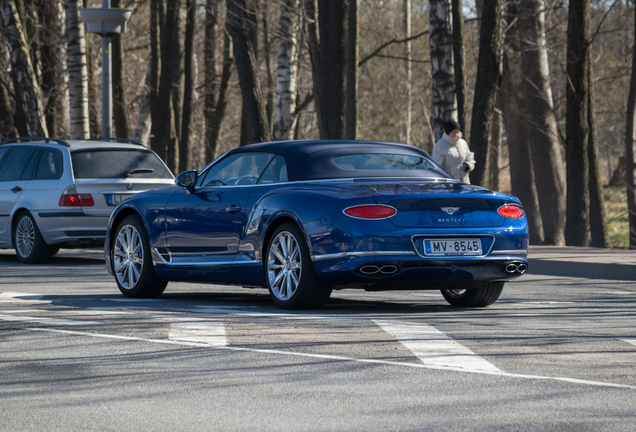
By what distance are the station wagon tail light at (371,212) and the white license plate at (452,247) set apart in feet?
1.25

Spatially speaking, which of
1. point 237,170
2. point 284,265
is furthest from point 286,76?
point 284,265

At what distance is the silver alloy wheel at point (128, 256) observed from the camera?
10.3 m

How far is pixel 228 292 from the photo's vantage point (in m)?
11.1

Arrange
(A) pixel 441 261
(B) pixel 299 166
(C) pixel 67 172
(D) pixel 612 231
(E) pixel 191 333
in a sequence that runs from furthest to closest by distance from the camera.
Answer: (D) pixel 612 231
(C) pixel 67 172
(B) pixel 299 166
(A) pixel 441 261
(E) pixel 191 333

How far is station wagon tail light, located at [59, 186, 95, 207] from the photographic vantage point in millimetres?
14539

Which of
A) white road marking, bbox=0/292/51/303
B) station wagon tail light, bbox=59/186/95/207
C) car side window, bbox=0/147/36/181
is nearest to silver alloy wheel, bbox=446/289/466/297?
white road marking, bbox=0/292/51/303

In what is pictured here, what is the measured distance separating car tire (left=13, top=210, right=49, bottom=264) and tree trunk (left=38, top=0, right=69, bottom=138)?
14340 millimetres

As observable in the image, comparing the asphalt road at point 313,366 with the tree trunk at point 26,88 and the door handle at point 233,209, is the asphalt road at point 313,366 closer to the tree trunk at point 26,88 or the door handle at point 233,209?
the door handle at point 233,209

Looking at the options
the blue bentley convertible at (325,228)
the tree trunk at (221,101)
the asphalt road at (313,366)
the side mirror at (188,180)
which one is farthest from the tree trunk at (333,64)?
the tree trunk at (221,101)

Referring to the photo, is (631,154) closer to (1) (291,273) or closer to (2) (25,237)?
(2) (25,237)

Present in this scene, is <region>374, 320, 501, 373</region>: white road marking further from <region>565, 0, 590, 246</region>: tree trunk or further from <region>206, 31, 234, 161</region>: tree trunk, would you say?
<region>206, 31, 234, 161</region>: tree trunk

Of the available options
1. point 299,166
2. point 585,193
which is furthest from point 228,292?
point 585,193

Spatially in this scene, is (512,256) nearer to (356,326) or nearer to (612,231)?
(356,326)

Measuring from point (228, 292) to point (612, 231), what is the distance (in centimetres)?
2904
